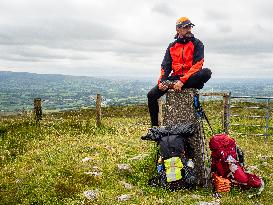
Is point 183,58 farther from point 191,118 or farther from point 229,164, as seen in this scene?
point 229,164

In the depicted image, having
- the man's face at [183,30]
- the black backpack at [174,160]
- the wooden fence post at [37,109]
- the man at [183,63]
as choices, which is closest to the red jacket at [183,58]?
the man at [183,63]

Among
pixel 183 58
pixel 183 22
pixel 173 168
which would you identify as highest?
pixel 183 22

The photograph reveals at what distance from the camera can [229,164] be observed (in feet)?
30.2

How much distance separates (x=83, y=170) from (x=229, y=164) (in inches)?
150

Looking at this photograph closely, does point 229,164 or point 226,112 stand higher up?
point 226,112

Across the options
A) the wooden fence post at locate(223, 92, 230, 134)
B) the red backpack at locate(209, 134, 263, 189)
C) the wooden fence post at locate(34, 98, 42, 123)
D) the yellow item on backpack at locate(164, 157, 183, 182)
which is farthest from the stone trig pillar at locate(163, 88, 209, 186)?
the wooden fence post at locate(34, 98, 42, 123)

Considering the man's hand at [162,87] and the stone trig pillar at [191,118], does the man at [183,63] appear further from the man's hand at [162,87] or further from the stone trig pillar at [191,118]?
the stone trig pillar at [191,118]

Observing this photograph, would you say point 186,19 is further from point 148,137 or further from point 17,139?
point 17,139

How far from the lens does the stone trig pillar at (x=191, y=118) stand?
9.57 m

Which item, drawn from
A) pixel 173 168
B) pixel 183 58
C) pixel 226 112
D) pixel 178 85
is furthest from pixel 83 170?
pixel 226 112

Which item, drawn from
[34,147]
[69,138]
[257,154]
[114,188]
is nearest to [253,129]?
[257,154]

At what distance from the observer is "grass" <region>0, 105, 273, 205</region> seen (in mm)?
8852

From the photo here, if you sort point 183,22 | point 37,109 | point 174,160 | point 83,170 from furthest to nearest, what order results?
point 37,109
point 83,170
point 183,22
point 174,160

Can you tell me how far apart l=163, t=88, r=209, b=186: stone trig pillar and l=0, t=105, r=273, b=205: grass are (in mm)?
543
